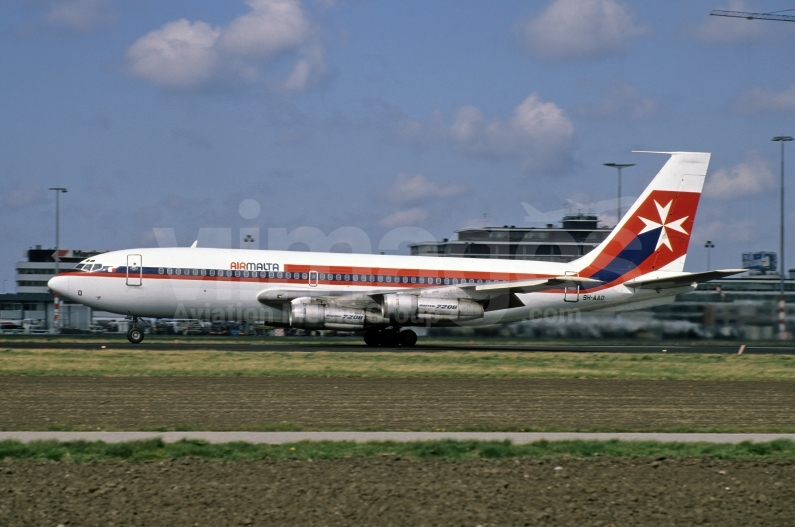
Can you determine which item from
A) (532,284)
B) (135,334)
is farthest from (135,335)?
(532,284)

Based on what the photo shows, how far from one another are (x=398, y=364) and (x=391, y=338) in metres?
9.38

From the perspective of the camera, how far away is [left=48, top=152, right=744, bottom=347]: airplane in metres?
35.8

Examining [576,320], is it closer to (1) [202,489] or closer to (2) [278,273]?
(2) [278,273]

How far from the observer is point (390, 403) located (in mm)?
18844

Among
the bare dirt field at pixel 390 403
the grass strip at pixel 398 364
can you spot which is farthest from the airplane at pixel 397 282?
the bare dirt field at pixel 390 403

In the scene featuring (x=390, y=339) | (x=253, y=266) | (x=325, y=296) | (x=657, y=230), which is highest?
(x=657, y=230)

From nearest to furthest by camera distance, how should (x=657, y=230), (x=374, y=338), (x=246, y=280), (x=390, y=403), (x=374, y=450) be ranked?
(x=374, y=450) < (x=390, y=403) < (x=246, y=280) < (x=657, y=230) < (x=374, y=338)

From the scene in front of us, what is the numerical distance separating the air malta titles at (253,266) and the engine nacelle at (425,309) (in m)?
4.43

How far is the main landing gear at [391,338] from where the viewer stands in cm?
3828

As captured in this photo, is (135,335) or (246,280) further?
(135,335)

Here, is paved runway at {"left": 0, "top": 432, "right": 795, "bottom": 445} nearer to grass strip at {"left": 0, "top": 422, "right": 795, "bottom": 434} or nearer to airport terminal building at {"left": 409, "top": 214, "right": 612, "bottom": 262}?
grass strip at {"left": 0, "top": 422, "right": 795, "bottom": 434}

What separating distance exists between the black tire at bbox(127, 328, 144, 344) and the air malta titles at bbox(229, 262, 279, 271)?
16.6 feet

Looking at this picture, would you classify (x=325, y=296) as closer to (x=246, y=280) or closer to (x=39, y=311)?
(x=246, y=280)

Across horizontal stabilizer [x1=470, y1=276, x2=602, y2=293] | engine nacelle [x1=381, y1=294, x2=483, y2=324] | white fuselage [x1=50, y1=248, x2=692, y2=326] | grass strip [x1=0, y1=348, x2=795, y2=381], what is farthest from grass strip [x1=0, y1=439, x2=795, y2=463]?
white fuselage [x1=50, y1=248, x2=692, y2=326]
